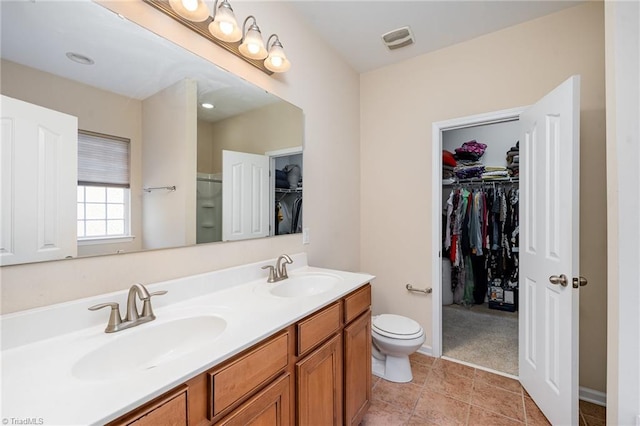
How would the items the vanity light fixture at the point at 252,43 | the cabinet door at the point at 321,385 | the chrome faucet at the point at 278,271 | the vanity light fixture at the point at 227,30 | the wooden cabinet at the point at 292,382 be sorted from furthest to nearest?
the chrome faucet at the point at 278,271 → the vanity light fixture at the point at 252,43 → the vanity light fixture at the point at 227,30 → the cabinet door at the point at 321,385 → the wooden cabinet at the point at 292,382

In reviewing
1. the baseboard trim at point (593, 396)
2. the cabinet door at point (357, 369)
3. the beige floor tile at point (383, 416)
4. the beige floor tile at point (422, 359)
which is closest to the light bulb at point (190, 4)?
the cabinet door at point (357, 369)

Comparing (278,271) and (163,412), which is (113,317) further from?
(278,271)

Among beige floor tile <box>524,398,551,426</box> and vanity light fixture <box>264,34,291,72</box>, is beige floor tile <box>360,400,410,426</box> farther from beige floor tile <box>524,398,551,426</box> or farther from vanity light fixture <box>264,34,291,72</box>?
vanity light fixture <box>264,34,291,72</box>

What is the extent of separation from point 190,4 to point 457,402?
264 cm

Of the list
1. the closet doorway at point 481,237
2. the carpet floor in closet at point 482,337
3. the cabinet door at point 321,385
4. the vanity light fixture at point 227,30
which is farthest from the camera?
the closet doorway at point 481,237

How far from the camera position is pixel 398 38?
2158 millimetres

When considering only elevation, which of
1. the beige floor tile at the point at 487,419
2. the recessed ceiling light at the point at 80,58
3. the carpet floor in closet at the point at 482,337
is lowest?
the beige floor tile at the point at 487,419

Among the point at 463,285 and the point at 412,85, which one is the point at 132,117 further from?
the point at 463,285

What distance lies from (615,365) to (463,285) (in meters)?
2.38

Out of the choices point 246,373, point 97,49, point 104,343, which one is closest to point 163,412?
point 246,373

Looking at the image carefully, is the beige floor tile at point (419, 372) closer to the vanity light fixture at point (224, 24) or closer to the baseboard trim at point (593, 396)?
the baseboard trim at point (593, 396)

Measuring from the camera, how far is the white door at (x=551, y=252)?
142 cm

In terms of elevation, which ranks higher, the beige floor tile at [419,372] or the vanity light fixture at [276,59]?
the vanity light fixture at [276,59]

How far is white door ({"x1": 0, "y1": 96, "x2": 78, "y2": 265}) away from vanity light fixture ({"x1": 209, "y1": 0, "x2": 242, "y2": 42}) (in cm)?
74
